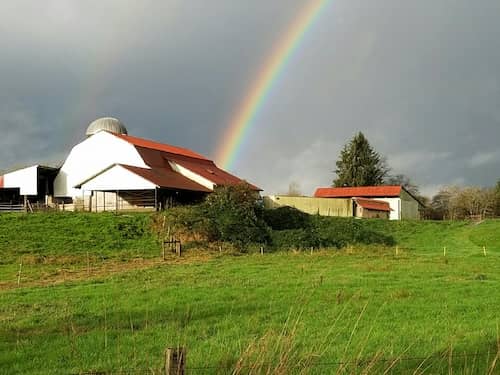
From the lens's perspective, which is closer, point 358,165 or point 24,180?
point 24,180

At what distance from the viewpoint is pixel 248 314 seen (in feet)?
38.8

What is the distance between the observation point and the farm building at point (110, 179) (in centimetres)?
4934

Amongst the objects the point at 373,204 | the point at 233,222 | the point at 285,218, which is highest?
the point at 373,204

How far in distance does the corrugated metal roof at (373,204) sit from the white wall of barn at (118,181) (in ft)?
99.5

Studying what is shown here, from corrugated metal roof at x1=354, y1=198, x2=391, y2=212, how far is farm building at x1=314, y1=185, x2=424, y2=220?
0.39 metres

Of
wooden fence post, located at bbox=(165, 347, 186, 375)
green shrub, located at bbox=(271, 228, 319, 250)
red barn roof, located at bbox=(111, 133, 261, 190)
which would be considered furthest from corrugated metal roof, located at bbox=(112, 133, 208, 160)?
wooden fence post, located at bbox=(165, 347, 186, 375)

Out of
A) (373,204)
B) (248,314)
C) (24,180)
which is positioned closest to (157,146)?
(24,180)

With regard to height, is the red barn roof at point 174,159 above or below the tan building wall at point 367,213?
above

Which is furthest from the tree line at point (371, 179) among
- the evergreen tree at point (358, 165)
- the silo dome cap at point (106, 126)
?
the silo dome cap at point (106, 126)

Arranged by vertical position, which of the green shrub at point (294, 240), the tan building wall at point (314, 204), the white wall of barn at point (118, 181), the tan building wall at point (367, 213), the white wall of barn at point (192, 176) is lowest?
the green shrub at point (294, 240)

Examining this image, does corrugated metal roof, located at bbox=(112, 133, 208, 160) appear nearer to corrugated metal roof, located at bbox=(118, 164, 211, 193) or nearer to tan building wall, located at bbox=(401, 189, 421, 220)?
corrugated metal roof, located at bbox=(118, 164, 211, 193)

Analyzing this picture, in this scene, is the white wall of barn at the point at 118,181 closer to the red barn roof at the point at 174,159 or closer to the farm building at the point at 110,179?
the farm building at the point at 110,179

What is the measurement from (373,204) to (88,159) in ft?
113

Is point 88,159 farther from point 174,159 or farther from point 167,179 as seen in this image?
point 167,179
